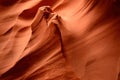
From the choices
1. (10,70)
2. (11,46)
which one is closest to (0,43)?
(11,46)

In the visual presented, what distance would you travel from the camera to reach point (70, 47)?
1699 mm

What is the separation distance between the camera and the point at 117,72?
1.55 metres

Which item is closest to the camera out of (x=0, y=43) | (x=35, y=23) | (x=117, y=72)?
(x=117, y=72)

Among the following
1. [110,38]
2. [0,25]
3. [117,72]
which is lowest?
[117,72]

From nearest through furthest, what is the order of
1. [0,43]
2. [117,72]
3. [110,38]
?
[117,72] → [110,38] → [0,43]

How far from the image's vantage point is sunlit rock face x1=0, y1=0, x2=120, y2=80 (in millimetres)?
1620

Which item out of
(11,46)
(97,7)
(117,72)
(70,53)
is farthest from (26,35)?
(117,72)

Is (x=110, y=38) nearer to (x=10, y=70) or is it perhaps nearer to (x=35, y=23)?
(x=35, y=23)

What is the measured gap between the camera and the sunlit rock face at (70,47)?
1.62 m

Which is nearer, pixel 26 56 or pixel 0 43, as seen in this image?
pixel 26 56

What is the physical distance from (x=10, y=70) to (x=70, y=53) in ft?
1.35

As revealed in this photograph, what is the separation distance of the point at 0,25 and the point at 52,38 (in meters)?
0.56

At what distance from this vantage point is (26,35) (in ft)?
6.41

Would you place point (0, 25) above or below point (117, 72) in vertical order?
above
